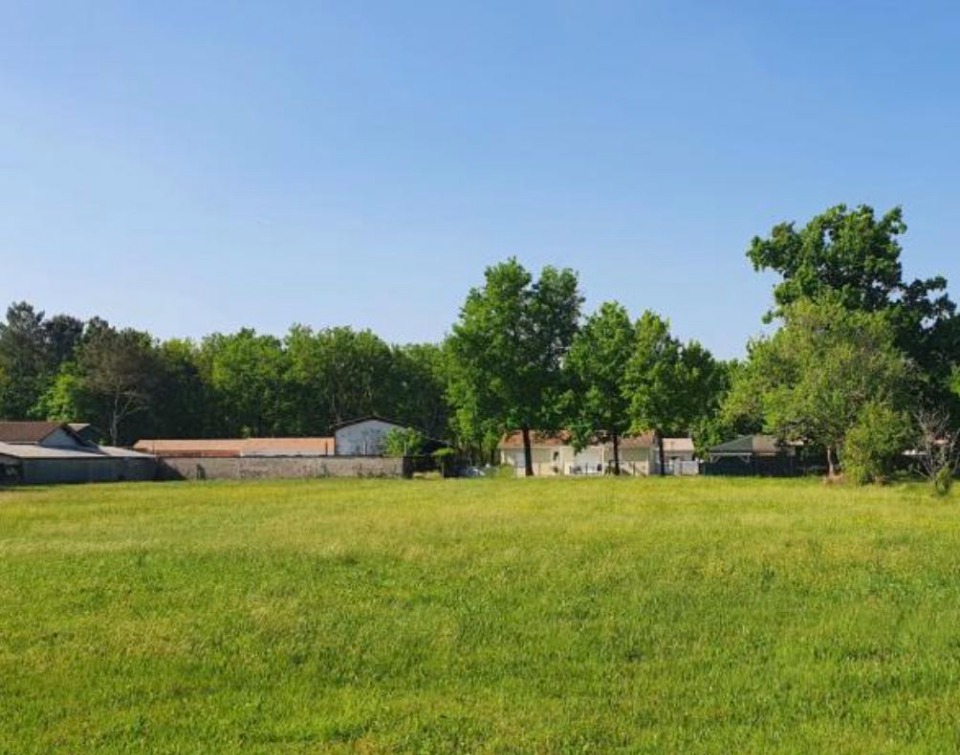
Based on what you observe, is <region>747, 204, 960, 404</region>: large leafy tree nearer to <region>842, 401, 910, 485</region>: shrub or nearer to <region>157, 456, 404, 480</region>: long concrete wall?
<region>842, 401, 910, 485</region>: shrub

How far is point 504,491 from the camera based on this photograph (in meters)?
43.9

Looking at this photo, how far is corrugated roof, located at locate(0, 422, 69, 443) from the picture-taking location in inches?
3029

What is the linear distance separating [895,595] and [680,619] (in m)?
3.54

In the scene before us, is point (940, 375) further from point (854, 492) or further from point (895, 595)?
point (895, 595)

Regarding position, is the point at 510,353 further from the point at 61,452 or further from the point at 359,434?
the point at 61,452

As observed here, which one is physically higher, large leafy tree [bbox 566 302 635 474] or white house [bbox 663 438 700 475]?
large leafy tree [bbox 566 302 635 474]

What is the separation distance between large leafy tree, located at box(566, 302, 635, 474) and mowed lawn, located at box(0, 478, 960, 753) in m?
50.4

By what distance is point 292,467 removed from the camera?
7400 cm

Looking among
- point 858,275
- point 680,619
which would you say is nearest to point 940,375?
point 858,275

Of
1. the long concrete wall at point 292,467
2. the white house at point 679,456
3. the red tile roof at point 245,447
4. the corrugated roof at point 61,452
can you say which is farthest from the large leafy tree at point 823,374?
the red tile roof at point 245,447

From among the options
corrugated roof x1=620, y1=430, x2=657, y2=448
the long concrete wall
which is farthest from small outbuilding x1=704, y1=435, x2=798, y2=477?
the long concrete wall

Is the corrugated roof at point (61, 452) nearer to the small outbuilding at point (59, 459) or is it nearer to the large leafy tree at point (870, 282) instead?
the small outbuilding at point (59, 459)

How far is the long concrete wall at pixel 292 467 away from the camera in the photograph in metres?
72.8

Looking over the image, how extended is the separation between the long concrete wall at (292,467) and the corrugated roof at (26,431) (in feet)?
40.4
